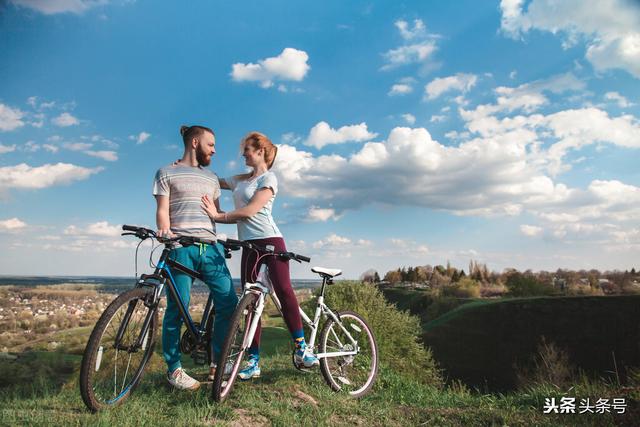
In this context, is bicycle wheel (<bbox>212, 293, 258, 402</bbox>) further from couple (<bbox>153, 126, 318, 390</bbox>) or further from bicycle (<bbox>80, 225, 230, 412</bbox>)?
bicycle (<bbox>80, 225, 230, 412</bbox>)

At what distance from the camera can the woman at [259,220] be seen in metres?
4.65

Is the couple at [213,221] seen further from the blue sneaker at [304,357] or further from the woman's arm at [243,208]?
the blue sneaker at [304,357]

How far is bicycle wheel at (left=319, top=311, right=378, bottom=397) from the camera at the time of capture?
18.0 feet

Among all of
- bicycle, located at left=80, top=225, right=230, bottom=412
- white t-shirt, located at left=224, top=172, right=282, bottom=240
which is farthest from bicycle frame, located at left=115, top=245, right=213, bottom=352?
white t-shirt, located at left=224, top=172, right=282, bottom=240

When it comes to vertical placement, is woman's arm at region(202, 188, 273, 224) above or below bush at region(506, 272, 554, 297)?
above

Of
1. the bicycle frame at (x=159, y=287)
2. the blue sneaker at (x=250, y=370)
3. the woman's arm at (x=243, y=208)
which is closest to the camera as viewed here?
the bicycle frame at (x=159, y=287)

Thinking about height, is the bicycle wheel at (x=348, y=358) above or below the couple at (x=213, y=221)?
below

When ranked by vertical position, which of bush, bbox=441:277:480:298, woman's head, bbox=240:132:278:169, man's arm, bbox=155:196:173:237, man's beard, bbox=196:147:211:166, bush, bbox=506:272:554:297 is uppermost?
woman's head, bbox=240:132:278:169

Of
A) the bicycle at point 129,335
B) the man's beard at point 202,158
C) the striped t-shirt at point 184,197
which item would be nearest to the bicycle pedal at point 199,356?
the bicycle at point 129,335

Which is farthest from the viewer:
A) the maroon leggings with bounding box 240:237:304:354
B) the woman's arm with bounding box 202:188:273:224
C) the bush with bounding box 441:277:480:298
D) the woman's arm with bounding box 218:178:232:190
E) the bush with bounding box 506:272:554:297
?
the bush with bounding box 441:277:480:298

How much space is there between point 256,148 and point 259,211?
716 millimetres

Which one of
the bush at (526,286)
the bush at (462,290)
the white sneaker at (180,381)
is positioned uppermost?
the white sneaker at (180,381)

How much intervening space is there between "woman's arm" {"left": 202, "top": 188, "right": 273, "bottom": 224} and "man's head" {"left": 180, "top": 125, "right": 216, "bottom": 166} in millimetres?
470

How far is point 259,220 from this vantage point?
4812 mm
